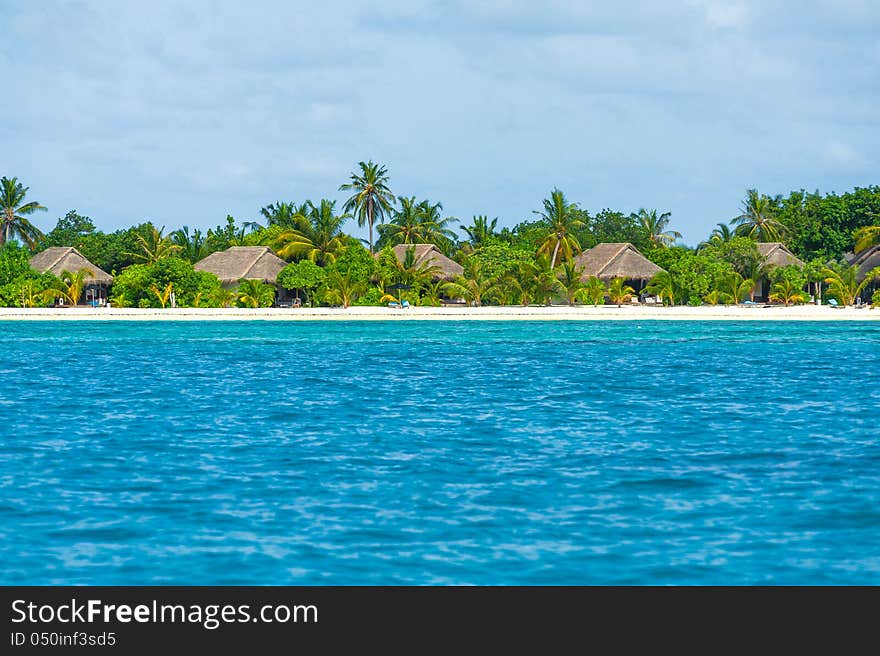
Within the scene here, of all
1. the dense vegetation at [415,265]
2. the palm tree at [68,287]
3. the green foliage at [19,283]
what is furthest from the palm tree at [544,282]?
the green foliage at [19,283]

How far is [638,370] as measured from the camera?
94.3ft

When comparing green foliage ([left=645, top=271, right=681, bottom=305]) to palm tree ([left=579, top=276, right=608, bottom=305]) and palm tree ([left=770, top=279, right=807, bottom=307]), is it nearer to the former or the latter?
palm tree ([left=579, top=276, right=608, bottom=305])

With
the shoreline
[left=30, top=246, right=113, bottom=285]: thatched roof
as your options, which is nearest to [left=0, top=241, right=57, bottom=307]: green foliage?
the shoreline

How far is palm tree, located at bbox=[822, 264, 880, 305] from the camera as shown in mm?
61219

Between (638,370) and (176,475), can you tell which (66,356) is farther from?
(176,475)

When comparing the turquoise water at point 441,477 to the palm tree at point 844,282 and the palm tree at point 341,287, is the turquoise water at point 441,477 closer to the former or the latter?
the palm tree at point 844,282

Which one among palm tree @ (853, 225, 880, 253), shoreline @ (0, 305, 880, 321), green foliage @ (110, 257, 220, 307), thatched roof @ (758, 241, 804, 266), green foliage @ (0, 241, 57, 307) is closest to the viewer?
shoreline @ (0, 305, 880, 321)

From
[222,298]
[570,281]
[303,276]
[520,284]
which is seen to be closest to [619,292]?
[570,281]

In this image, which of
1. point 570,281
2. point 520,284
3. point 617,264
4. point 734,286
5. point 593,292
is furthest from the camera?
point 617,264

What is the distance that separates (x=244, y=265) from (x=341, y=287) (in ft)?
26.1

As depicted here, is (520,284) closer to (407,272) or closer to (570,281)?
(570,281)

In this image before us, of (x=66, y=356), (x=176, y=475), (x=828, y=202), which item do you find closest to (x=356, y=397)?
(x=176, y=475)

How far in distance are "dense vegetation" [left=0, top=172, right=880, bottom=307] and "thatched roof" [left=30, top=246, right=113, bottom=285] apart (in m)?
2.19

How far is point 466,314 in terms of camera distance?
59969mm
